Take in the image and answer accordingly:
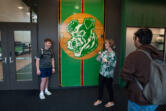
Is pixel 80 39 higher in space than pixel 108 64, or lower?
higher

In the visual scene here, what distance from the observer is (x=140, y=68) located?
1144 mm

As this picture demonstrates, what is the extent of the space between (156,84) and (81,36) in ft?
9.06

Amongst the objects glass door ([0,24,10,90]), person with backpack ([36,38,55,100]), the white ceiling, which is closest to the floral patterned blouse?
person with backpack ([36,38,55,100])

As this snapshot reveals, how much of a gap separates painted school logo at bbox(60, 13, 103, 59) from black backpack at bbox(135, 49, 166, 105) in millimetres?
2580

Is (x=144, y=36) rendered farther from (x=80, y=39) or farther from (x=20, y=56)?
(x=20, y=56)

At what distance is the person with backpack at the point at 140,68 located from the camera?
1133 mm

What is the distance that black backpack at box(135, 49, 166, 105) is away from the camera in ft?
3.48

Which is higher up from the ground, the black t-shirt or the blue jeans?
the black t-shirt

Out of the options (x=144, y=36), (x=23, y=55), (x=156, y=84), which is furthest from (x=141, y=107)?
(x=23, y=55)

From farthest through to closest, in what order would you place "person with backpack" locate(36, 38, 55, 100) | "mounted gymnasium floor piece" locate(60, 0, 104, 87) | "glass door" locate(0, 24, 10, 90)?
1. "mounted gymnasium floor piece" locate(60, 0, 104, 87)
2. "glass door" locate(0, 24, 10, 90)
3. "person with backpack" locate(36, 38, 55, 100)

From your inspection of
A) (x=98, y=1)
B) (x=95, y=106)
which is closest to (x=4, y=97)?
(x=95, y=106)

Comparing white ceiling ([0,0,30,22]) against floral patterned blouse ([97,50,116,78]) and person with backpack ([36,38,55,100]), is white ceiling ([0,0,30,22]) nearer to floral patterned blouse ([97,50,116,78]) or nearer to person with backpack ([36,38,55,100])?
person with backpack ([36,38,55,100])

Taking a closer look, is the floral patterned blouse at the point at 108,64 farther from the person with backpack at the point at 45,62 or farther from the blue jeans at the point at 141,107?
the person with backpack at the point at 45,62

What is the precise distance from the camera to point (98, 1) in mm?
3613
